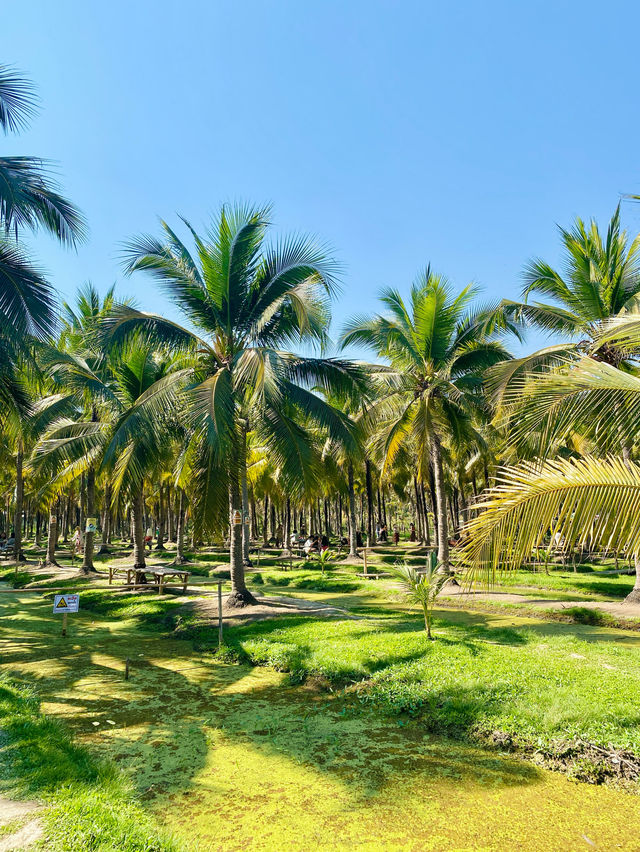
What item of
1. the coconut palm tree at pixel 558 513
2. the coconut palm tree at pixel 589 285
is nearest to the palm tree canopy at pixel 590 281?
the coconut palm tree at pixel 589 285

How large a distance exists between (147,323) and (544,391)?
9.43 metres

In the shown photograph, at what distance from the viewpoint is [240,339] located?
1330 cm

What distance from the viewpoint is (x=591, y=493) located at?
447 cm

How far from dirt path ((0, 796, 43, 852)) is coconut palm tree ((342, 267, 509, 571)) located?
554 inches

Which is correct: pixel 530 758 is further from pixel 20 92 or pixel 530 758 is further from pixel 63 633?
pixel 20 92

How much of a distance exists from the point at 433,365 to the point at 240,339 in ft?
22.0

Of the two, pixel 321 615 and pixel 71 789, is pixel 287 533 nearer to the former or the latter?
pixel 321 615

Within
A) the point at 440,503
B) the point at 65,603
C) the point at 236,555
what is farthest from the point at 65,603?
the point at 440,503

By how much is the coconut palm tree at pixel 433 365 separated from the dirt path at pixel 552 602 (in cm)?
180

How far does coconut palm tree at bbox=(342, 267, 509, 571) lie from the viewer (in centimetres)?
1641

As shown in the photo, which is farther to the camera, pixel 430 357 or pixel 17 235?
pixel 430 357

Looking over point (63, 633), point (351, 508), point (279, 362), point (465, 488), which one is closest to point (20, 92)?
point (279, 362)

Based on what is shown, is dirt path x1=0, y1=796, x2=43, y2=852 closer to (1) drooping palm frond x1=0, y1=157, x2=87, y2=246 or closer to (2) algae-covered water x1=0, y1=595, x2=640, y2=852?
(2) algae-covered water x1=0, y1=595, x2=640, y2=852

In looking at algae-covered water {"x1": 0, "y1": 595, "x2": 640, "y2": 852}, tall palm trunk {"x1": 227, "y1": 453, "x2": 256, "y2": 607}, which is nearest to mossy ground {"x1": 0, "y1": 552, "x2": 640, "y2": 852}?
algae-covered water {"x1": 0, "y1": 595, "x2": 640, "y2": 852}
